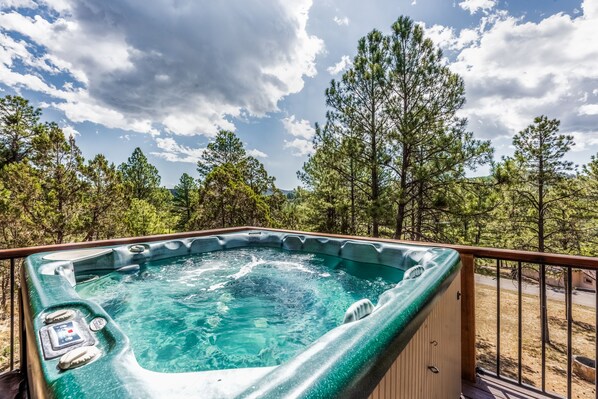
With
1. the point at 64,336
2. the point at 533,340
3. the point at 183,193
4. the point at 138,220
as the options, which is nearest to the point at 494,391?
the point at 64,336

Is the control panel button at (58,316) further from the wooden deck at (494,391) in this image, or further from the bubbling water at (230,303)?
the wooden deck at (494,391)

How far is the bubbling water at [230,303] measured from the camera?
4.57 ft

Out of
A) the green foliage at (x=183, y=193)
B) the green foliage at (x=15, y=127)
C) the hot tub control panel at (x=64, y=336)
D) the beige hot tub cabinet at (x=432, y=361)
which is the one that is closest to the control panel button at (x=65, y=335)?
the hot tub control panel at (x=64, y=336)

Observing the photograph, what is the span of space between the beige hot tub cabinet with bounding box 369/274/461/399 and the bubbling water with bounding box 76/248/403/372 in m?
0.62

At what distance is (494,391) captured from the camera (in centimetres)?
158

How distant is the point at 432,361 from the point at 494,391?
0.96m

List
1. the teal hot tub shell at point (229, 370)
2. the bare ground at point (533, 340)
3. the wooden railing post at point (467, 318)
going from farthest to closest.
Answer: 1. the bare ground at point (533, 340)
2. the wooden railing post at point (467, 318)
3. the teal hot tub shell at point (229, 370)

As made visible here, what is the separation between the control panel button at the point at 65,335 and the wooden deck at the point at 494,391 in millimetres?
1945

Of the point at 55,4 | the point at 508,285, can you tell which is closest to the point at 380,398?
the point at 55,4

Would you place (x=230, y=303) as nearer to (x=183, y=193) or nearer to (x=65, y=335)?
(x=65, y=335)

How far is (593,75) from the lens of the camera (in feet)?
18.3

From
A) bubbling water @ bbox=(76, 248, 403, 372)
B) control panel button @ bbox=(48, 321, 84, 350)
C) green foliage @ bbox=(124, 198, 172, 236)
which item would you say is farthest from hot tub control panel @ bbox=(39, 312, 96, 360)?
green foliage @ bbox=(124, 198, 172, 236)

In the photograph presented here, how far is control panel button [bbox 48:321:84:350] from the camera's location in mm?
715

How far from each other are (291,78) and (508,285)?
1445 centimetres
